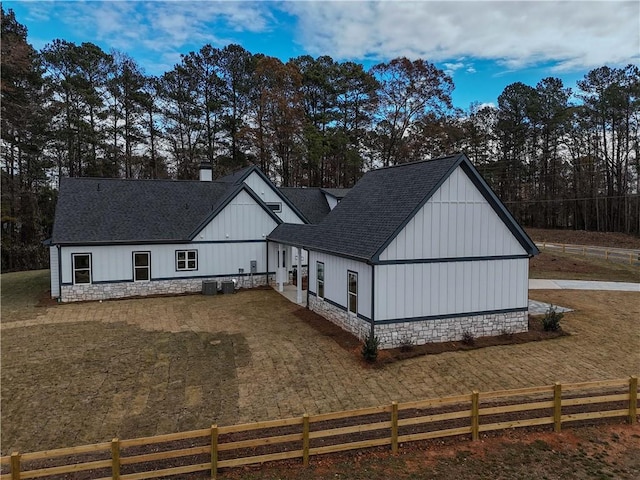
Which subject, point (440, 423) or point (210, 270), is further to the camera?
point (210, 270)

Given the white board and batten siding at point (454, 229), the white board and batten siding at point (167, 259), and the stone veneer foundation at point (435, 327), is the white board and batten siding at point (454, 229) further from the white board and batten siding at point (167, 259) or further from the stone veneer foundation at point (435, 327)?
the white board and batten siding at point (167, 259)

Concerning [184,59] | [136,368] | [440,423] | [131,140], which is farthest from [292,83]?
[440,423]

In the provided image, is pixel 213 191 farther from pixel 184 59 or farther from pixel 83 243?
pixel 184 59

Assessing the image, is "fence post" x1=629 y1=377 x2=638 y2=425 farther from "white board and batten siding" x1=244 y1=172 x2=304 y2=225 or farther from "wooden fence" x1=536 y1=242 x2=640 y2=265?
"wooden fence" x1=536 y1=242 x2=640 y2=265

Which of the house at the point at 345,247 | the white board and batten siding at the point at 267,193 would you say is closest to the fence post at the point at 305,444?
the house at the point at 345,247

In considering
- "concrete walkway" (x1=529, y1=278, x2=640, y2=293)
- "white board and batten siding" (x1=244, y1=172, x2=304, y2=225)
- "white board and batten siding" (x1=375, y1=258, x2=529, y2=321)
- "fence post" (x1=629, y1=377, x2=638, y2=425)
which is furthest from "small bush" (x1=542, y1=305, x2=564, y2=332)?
"white board and batten siding" (x1=244, y1=172, x2=304, y2=225)
